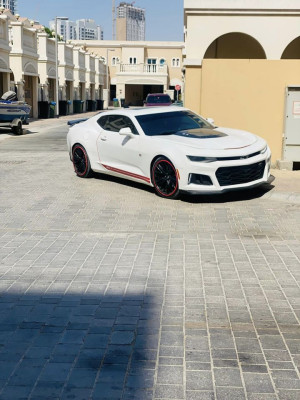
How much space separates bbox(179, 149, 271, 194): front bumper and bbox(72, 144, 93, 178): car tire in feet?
10.0

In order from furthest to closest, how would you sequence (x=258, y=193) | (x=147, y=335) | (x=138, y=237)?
(x=258, y=193), (x=138, y=237), (x=147, y=335)

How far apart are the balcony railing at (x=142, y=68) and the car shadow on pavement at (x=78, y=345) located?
2771 inches

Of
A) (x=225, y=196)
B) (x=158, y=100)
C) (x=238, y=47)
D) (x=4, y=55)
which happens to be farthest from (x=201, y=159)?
(x=4, y=55)

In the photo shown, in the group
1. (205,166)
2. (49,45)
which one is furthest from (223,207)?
(49,45)

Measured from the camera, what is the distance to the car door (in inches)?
406

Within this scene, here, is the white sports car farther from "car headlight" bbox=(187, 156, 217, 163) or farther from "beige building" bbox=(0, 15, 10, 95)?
"beige building" bbox=(0, 15, 10, 95)

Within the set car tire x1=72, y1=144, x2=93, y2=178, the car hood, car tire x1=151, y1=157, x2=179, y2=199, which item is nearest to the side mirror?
the car hood

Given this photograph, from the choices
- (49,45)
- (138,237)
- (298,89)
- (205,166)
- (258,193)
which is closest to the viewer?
(138,237)

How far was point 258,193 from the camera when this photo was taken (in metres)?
10.3

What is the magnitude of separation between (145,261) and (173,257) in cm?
37

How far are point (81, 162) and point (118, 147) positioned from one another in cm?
157

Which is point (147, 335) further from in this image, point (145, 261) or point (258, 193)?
point (258, 193)

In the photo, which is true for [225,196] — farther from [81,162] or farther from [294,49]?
[294,49]

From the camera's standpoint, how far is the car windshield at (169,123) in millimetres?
10352
